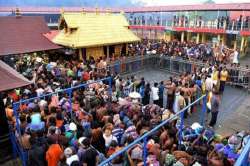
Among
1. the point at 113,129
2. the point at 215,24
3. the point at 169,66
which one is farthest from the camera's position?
the point at 215,24

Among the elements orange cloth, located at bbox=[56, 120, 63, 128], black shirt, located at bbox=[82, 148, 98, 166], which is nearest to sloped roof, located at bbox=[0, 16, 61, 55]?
orange cloth, located at bbox=[56, 120, 63, 128]

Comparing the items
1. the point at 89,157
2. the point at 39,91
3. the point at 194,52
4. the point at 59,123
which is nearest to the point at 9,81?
the point at 59,123

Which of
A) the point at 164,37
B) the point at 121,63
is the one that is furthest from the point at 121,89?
the point at 164,37

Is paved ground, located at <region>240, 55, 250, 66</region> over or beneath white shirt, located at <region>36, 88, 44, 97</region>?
beneath

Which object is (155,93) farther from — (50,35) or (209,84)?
(50,35)

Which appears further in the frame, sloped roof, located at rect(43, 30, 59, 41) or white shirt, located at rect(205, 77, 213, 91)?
sloped roof, located at rect(43, 30, 59, 41)

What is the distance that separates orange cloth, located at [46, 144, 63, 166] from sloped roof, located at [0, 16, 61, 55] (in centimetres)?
1229

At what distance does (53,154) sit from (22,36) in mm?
14516

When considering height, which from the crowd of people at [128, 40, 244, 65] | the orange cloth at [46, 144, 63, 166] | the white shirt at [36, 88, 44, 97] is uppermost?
the crowd of people at [128, 40, 244, 65]

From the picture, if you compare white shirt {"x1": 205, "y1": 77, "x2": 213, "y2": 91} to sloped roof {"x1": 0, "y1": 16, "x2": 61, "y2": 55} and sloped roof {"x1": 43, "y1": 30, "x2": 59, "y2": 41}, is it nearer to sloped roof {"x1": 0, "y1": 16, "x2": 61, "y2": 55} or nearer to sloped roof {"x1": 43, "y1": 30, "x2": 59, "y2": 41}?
sloped roof {"x1": 0, "y1": 16, "x2": 61, "y2": 55}

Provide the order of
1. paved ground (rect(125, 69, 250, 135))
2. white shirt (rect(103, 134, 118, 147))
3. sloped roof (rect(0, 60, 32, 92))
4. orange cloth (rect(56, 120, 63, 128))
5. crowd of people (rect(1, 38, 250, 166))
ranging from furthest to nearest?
paved ground (rect(125, 69, 250, 135)) < orange cloth (rect(56, 120, 63, 128)) < white shirt (rect(103, 134, 118, 147)) < sloped roof (rect(0, 60, 32, 92)) < crowd of people (rect(1, 38, 250, 166))

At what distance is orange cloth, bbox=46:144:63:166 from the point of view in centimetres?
600

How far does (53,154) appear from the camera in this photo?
19.7 ft

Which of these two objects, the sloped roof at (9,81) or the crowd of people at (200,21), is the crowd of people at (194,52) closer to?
the crowd of people at (200,21)
